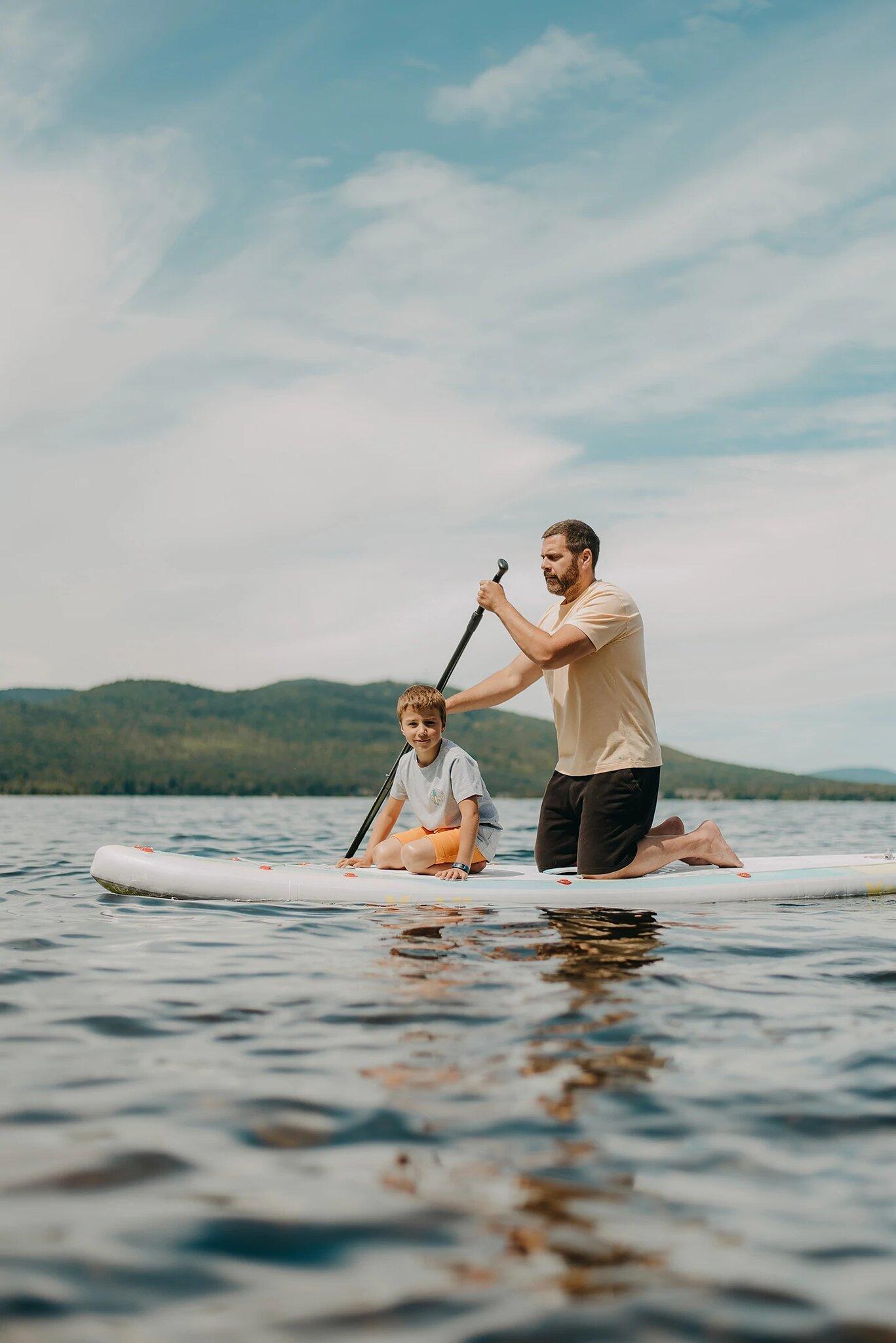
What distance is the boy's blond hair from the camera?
26.7 feet

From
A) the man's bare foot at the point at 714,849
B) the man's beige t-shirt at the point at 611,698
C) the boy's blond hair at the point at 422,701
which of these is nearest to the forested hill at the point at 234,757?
the boy's blond hair at the point at 422,701

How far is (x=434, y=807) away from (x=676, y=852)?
6.56 ft

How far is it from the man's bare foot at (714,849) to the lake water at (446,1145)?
2.75 metres

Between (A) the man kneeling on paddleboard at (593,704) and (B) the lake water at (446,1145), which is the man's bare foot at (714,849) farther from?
(B) the lake water at (446,1145)

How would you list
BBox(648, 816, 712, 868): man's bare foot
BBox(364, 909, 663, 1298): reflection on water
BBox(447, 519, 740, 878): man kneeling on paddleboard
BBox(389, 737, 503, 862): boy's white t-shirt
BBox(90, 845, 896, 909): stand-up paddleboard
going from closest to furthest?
1. BBox(364, 909, 663, 1298): reflection on water
2. BBox(90, 845, 896, 909): stand-up paddleboard
3. BBox(447, 519, 740, 878): man kneeling on paddleboard
4. BBox(389, 737, 503, 862): boy's white t-shirt
5. BBox(648, 816, 712, 868): man's bare foot

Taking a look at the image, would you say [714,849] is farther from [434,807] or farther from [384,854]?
[384,854]

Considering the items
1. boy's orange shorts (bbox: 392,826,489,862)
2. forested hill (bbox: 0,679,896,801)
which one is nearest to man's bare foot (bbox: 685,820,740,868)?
boy's orange shorts (bbox: 392,826,489,862)

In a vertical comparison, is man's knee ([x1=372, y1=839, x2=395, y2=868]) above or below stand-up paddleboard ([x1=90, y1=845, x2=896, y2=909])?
Result: above

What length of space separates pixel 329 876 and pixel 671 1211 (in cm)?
564

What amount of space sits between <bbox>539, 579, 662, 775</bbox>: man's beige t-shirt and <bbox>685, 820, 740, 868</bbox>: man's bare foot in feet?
3.74

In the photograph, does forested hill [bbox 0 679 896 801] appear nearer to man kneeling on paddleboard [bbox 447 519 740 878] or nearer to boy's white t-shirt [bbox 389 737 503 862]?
boy's white t-shirt [bbox 389 737 503 862]

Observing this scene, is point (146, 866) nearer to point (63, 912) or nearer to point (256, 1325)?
point (63, 912)

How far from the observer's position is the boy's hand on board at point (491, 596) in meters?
8.23

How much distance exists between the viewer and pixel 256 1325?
2164 millimetres
